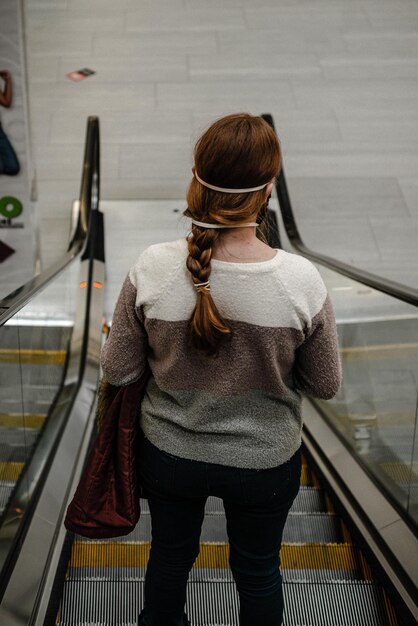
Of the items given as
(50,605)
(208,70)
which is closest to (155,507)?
(50,605)

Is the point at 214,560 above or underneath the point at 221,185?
underneath

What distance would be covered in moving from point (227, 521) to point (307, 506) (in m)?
1.95

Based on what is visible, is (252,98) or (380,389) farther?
(252,98)

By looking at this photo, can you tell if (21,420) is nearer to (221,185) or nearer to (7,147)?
(221,185)

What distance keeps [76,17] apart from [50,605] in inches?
352

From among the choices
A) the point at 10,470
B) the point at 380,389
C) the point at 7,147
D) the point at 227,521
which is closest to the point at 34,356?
the point at 10,470

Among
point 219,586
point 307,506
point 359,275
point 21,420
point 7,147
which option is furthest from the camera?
point 7,147

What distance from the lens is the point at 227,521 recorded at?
1983mm

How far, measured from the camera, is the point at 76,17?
10062 mm

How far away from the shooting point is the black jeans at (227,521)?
1.86 meters

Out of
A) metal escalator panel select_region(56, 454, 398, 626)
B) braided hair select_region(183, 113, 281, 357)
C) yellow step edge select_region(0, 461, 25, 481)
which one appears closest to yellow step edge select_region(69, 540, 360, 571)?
metal escalator panel select_region(56, 454, 398, 626)

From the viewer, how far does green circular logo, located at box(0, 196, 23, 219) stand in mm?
4820

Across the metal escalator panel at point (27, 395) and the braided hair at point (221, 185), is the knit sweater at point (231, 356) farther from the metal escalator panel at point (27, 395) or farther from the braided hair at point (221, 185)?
the metal escalator panel at point (27, 395)

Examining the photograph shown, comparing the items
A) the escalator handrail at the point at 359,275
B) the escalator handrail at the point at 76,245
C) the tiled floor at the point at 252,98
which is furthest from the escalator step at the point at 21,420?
the tiled floor at the point at 252,98
